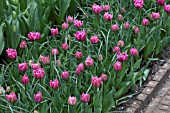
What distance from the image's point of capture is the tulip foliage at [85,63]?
315cm

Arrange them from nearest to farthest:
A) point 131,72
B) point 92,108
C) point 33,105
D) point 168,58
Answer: point 33,105
point 92,108
point 131,72
point 168,58

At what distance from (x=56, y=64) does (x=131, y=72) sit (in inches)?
24.1

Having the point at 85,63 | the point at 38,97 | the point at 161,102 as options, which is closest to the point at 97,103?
the point at 85,63

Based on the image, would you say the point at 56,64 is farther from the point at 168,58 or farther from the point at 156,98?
the point at 168,58

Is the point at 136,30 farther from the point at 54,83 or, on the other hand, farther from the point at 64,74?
the point at 54,83

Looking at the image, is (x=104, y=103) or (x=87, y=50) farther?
(x=87, y=50)

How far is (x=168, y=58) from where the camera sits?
4176 millimetres

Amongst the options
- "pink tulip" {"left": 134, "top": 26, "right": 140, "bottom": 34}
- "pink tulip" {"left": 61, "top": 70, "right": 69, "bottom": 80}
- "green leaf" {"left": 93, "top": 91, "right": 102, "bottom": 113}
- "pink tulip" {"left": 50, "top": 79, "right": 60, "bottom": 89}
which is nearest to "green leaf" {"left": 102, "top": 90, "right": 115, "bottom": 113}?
"green leaf" {"left": 93, "top": 91, "right": 102, "bottom": 113}

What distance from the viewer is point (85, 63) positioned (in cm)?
328

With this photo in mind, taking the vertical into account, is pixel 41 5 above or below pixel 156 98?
above

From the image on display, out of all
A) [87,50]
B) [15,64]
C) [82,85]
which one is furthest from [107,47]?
[15,64]

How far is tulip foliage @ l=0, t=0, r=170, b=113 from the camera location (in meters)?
3.15

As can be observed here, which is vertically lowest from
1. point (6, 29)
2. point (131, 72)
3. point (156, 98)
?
point (156, 98)

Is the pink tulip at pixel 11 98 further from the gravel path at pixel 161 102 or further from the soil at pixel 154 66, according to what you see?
the gravel path at pixel 161 102
